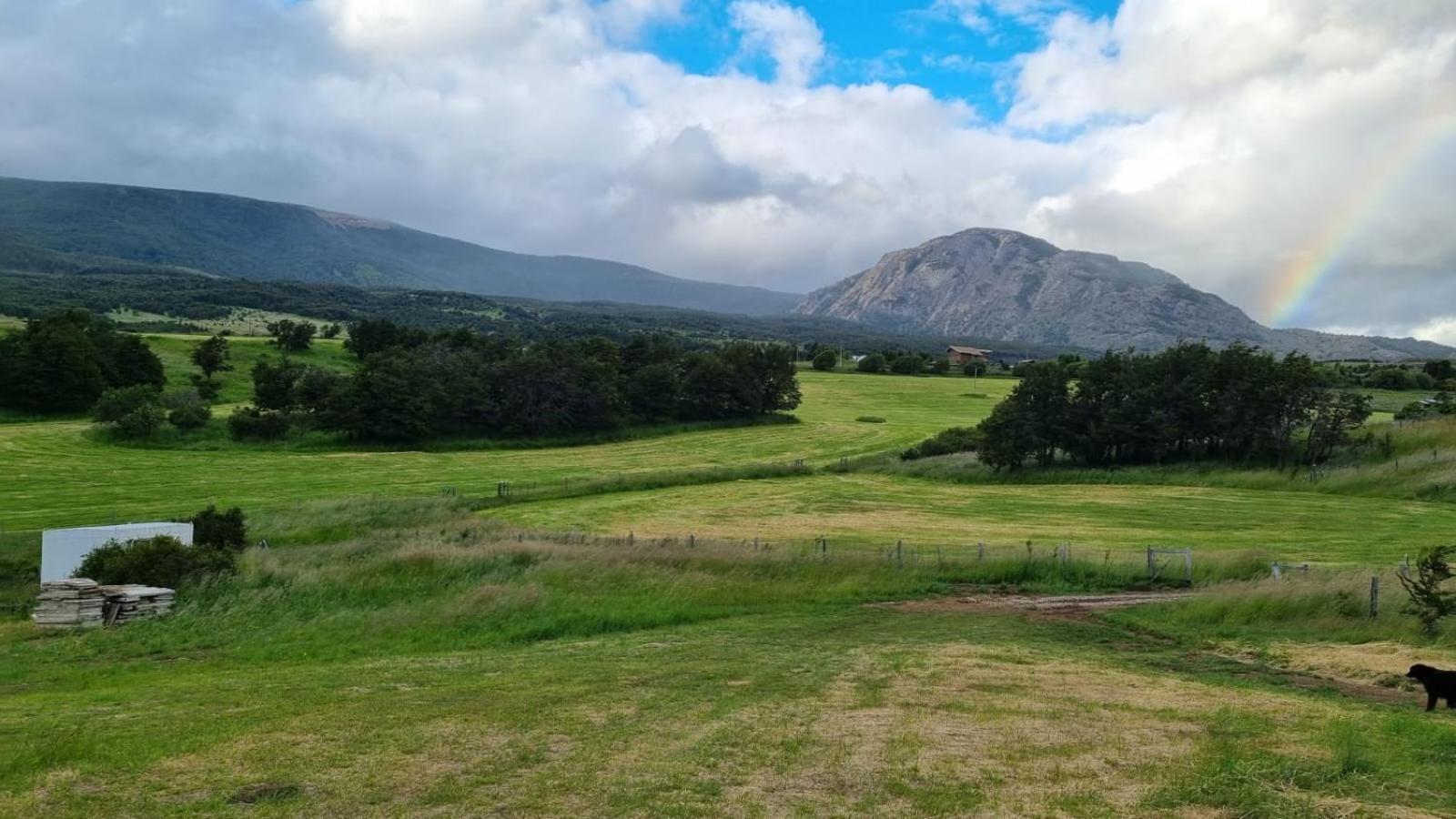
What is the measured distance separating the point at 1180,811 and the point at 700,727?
18.7 feet

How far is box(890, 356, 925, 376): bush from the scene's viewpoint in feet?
472

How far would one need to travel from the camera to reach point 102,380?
81.6 m

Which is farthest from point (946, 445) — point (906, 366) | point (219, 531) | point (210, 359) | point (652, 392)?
point (210, 359)

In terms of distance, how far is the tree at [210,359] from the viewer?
3693 inches

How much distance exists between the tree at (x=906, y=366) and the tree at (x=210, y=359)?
9500 centimetres

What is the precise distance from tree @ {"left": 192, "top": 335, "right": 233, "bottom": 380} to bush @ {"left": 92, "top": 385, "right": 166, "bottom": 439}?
21.0m

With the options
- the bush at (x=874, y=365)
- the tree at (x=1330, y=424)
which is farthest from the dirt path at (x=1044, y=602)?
the bush at (x=874, y=365)

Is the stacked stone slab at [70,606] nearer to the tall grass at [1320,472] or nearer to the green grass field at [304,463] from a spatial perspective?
the green grass field at [304,463]

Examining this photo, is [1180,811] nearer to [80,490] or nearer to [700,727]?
[700,727]

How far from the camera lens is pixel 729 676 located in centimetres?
1523

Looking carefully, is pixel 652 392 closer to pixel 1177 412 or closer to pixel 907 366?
pixel 1177 412

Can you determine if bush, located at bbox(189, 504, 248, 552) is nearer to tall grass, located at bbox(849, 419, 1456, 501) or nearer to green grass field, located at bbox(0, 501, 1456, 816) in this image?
green grass field, located at bbox(0, 501, 1456, 816)

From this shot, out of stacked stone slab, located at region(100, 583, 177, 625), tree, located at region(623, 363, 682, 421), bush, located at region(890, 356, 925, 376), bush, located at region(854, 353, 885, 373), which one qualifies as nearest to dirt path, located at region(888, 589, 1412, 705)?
stacked stone slab, located at region(100, 583, 177, 625)

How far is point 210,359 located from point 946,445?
3027 inches
